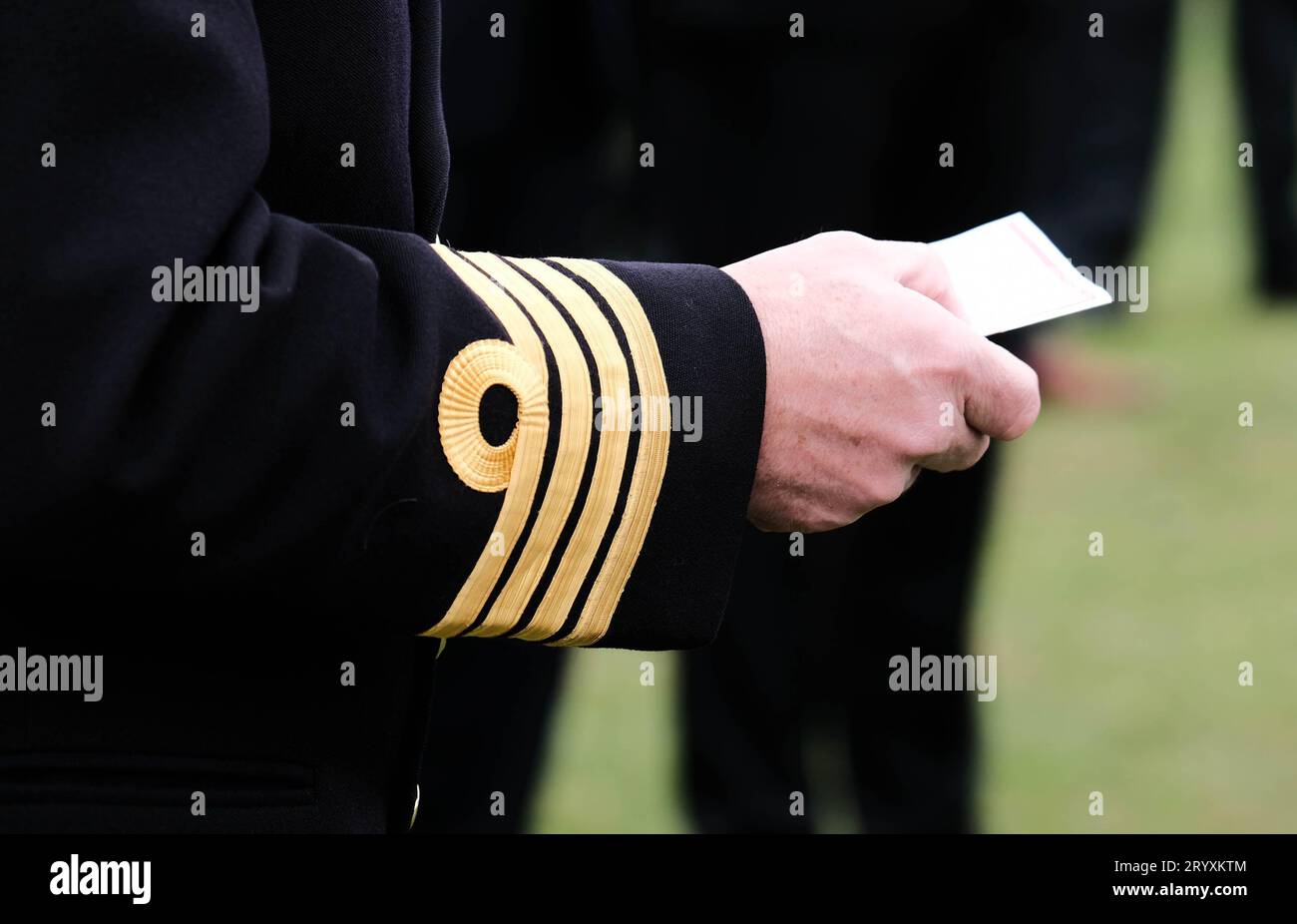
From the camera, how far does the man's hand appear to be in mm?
1251

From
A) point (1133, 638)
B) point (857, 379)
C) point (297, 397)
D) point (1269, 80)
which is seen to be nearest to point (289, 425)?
point (297, 397)

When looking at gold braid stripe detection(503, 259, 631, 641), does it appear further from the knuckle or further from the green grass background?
the green grass background

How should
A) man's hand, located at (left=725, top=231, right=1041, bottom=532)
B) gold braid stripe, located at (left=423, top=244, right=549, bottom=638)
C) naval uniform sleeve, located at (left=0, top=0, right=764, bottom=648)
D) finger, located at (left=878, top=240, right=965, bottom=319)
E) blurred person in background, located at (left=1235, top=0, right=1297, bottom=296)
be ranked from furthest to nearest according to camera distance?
blurred person in background, located at (left=1235, top=0, right=1297, bottom=296) < finger, located at (left=878, top=240, right=965, bottom=319) < man's hand, located at (left=725, top=231, right=1041, bottom=532) < gold braid stripe, located at (left=423, top=244, right=549, bottom=638) < naval uniform sleeve, located at (left=0, top=0, right=764, bottom=648)

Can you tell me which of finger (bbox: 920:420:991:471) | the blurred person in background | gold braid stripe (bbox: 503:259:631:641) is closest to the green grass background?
the blurred person in background

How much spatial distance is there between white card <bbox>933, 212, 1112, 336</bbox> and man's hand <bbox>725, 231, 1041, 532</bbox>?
53 mm

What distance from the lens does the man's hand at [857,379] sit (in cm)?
125

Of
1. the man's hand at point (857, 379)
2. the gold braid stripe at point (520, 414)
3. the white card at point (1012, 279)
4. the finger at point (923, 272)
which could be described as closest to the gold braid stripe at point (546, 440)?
the gold braid stripe at point (520, 414)

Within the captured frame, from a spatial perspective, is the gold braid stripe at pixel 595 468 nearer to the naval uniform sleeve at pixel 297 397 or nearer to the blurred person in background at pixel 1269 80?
the naval uniform sleeve at pixel 297 397

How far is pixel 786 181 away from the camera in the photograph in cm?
265

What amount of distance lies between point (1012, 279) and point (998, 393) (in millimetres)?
136

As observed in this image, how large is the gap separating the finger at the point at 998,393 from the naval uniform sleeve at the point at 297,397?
0.22 m

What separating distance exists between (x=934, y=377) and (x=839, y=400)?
9 centimetres
